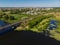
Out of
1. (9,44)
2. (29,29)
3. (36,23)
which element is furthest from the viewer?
(36,23)

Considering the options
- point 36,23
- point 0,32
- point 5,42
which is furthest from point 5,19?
point 5,42

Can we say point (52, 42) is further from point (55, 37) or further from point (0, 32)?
point (0, 32)

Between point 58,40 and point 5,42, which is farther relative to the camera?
point 58,40

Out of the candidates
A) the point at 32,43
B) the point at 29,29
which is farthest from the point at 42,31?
the point at 32,43

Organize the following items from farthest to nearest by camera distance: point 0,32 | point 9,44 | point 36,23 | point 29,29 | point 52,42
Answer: point 36,23 → point 29,29 → point 0,32 → point 52,42 → point 9,44

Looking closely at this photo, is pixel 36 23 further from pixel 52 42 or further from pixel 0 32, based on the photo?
pixel 52 42

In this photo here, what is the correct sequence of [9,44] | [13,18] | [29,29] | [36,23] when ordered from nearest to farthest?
[9,44] < [29,29] < [36,23] < [13,18]

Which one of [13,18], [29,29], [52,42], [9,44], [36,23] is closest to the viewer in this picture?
[9,44]

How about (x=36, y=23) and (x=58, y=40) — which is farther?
(x=36, y=23)
